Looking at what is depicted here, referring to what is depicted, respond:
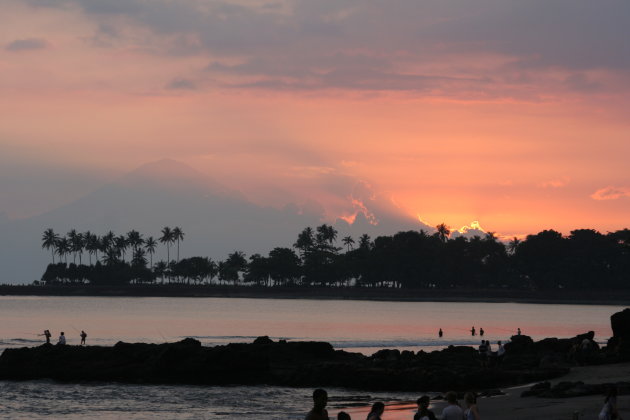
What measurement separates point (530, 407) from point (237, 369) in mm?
20124

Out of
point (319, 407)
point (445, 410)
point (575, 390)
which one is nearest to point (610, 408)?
point (445, 410)

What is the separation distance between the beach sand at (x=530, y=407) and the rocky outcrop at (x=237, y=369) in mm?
3836

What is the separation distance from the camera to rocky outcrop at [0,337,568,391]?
48250 mm

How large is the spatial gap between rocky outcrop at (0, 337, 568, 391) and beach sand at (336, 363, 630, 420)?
3.84m

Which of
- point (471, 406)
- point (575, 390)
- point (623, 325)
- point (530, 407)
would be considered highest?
point (623, 325)

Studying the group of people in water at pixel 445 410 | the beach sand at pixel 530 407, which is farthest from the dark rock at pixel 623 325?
the group of people in water at pixel 445 410

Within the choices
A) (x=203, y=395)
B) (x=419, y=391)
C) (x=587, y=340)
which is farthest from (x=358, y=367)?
(x=587, y=340)

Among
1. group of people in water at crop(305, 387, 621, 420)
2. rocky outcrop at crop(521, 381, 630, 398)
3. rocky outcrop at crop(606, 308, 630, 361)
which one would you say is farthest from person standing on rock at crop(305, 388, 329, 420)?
rocky outcrop at crop(606, 308, 630, 361)

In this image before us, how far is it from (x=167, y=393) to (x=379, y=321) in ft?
327

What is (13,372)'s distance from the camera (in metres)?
51.7

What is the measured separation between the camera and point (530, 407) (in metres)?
36.1

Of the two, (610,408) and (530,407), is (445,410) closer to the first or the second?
(610,408)

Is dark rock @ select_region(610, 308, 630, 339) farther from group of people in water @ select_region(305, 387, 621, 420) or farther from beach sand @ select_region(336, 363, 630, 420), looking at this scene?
group of people in water @ select_region(305, 387, 621, 420)

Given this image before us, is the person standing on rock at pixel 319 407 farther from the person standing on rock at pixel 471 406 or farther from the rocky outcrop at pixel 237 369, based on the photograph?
the rocky outcrop at pixel 237 369
